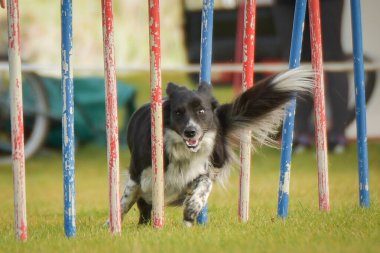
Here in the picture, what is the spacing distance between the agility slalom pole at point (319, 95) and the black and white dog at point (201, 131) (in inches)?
6.3

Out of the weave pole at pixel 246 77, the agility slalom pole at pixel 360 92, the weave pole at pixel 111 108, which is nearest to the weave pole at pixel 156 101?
the weave pole at pixel 111 108

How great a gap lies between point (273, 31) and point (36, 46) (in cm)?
614

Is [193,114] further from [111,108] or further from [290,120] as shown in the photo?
[111,108]

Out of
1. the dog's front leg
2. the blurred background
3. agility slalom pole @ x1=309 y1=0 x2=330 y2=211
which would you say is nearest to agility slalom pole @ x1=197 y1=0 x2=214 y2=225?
the dog's front leg

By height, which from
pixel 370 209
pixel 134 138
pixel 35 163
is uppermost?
pixel 134 138

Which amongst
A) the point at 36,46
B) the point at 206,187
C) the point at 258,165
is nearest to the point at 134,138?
the point at 206,187

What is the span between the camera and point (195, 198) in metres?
5.42

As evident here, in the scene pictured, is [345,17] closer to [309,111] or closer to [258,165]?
[309,111]

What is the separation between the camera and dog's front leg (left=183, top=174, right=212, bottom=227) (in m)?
5.38

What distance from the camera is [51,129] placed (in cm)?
1120

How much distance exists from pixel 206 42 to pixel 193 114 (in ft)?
1.49

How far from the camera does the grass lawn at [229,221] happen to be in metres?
4.39

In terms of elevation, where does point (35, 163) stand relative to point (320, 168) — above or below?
below

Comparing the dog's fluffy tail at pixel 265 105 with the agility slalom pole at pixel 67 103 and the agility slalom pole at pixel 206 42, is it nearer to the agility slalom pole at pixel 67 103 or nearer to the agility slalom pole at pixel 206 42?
the agility slalom pole at pixel 206 42
